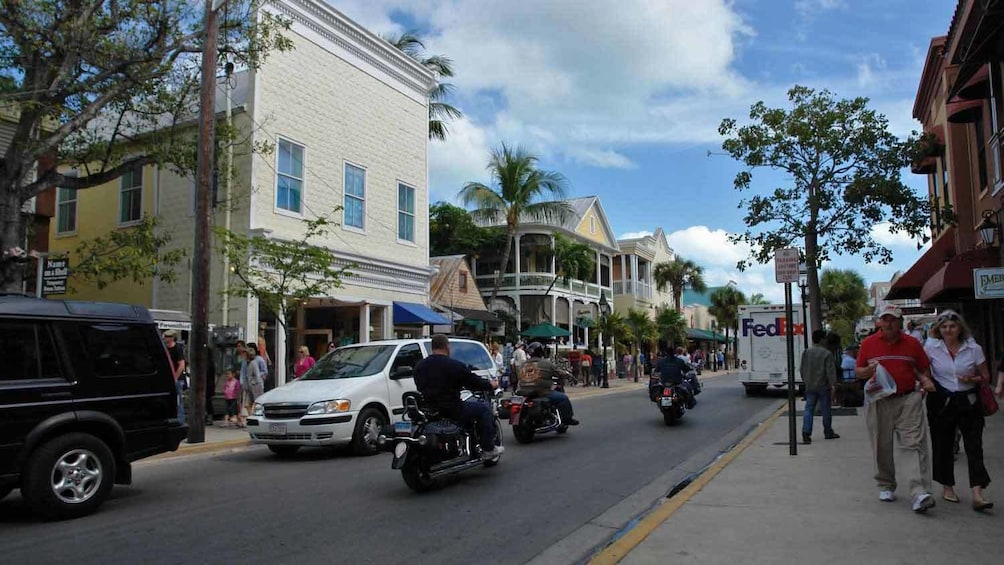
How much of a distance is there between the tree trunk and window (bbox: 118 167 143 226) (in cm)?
713

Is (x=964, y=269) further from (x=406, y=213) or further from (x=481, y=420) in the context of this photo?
(x=406, y=213)

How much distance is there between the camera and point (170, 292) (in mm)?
19766

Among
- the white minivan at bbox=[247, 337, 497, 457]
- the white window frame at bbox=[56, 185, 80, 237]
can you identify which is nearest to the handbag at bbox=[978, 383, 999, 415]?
the white minivan at bbox=[247, 337, 497, 457]

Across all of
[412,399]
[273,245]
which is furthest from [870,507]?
[273,245]

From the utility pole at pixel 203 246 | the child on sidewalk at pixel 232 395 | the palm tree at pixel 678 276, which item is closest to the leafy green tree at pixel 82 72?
the utility pole at pixel 203 246

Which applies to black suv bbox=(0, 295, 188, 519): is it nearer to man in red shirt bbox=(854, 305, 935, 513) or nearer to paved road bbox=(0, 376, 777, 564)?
paved road bbox=(0, 376, 777, 564)

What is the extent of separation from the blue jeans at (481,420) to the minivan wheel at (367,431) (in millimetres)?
2466

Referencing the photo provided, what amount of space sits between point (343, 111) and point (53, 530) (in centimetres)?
1668

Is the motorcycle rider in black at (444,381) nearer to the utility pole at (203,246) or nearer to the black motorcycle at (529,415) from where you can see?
the black motorcycle at (529,415)

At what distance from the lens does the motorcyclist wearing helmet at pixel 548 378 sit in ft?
40.0

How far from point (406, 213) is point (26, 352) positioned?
1762 cm

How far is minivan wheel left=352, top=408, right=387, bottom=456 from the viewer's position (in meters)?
10.7

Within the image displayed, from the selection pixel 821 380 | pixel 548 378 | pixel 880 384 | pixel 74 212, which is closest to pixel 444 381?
pixel 880 384

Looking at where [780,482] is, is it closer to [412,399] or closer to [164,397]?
[412,399]
